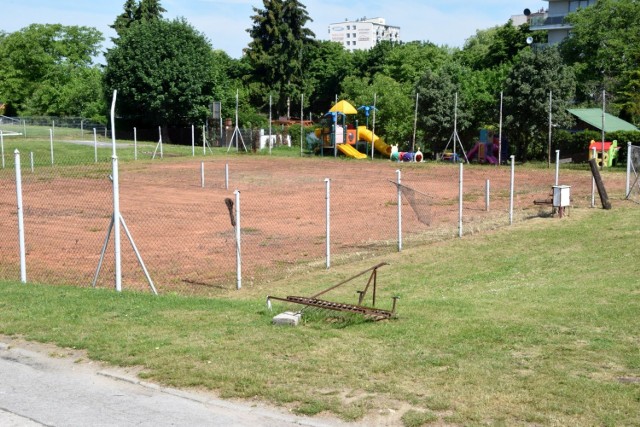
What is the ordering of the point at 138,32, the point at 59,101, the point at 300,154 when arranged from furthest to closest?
the point at 59,101 < the point at 138,32 < the point at 300,154

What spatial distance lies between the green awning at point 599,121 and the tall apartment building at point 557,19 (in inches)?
1302

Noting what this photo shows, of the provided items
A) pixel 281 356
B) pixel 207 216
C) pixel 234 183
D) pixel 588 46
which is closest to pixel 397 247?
pixel 207 216

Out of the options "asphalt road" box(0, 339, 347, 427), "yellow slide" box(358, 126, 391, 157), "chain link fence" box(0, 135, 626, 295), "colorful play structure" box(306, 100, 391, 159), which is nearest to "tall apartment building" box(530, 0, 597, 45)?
"colorful play structure" box(306, 100, 391, 159)

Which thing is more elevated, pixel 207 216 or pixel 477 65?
pixel 477 65

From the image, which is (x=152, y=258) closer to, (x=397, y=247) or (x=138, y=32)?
(x=397, y=247)

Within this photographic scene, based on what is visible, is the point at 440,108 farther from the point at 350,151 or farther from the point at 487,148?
the point at 350,151

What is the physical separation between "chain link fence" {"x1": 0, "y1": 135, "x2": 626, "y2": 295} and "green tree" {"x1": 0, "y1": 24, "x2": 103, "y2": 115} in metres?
38.6

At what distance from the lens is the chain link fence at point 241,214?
15.1 m

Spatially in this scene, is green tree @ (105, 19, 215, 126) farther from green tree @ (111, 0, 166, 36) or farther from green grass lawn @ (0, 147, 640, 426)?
green grass lawn @ (0, 147, 640, 426)

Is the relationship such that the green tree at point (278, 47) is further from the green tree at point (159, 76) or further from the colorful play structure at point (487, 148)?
the colorful play structure at point (487, 148)

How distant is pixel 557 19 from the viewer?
7644 centimetres

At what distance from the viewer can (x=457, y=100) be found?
143 ft

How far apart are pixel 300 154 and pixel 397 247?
3272cm

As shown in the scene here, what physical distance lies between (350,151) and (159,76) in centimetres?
1690
